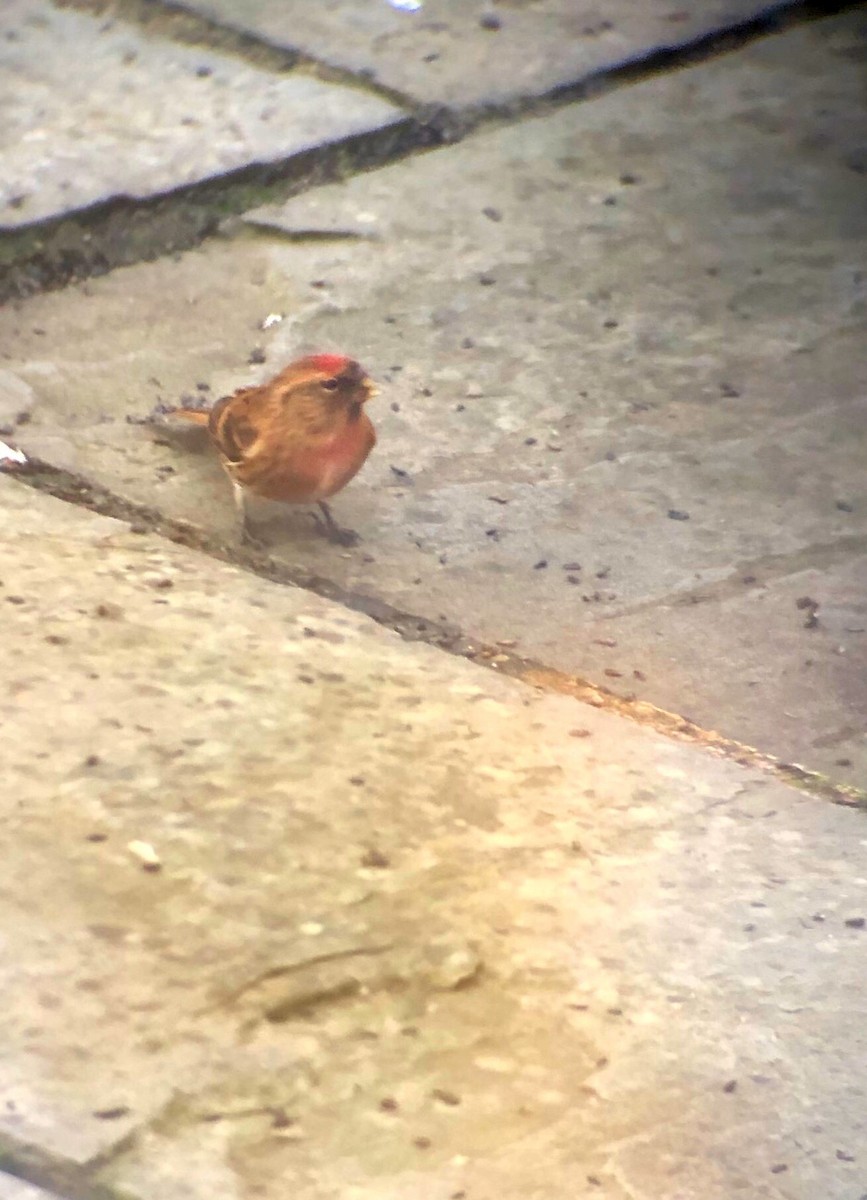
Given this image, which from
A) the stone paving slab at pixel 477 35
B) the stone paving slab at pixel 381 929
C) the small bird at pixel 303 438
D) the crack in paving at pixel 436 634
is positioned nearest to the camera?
the stone paving slab at pixel 381 929

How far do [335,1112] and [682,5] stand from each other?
3964mm

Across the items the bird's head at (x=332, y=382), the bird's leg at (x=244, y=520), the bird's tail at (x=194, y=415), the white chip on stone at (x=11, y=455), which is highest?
the bird's head at (x=332, y=382)

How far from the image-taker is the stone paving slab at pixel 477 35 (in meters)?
4.58

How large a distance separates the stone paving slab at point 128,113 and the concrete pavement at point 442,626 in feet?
0.05

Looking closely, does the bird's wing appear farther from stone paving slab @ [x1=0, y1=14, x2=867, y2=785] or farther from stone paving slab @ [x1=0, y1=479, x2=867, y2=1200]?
stone paving slab @ [x1=0, y1=479, x2=867, y2=1200]

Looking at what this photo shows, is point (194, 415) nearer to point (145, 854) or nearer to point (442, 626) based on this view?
point (442, 626)

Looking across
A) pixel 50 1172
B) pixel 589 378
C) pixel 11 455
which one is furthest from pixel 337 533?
pixel 50 1172

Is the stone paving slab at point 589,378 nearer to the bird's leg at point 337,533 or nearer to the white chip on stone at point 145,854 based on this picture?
the bird's leg at point 337,533

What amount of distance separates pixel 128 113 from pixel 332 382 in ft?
5.07

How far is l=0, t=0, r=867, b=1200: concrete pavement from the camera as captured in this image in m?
1.89

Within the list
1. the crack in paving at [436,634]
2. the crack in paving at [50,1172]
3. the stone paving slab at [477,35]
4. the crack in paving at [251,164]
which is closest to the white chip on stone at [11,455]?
the crack in paving at [436,634]

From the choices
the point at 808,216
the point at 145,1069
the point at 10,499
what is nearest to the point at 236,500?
the point at 10,499

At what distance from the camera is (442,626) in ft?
9.35

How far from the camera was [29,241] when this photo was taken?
147 inches
